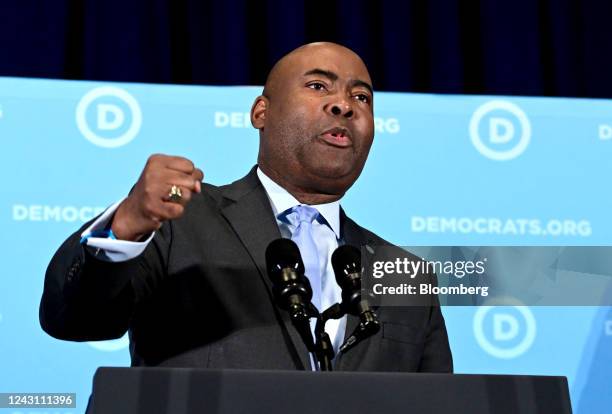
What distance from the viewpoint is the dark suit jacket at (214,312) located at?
5.09 ft

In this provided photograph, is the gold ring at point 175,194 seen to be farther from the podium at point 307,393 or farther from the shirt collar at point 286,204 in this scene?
the shirt collar at point 286,204

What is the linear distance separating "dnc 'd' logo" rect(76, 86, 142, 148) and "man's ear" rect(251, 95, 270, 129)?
1.70 feet

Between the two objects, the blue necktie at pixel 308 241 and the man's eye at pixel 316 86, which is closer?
the blue necktie at pixel 308 241

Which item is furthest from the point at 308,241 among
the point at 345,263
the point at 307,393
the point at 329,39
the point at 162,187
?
the point at 329,39

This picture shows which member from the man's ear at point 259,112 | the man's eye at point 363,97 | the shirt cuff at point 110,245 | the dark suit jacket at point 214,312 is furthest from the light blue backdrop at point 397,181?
the shirt cuff at point 110,245

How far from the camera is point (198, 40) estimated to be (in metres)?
3.11

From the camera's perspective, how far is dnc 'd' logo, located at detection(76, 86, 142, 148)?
2518mm

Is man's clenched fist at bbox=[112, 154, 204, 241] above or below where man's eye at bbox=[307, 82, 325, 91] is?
below

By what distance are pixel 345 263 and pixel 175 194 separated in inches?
11.0

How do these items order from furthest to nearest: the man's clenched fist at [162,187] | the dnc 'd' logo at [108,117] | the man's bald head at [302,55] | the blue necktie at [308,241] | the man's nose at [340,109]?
1. the dnc 'd' logo at [108,117]
2. the man's bald head at [302,55]
3. the man's nose at [340,109]
4. the blue necktie at [308,241]
5. the man's clenched fist at [162,187]

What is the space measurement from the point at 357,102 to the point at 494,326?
2.72ft

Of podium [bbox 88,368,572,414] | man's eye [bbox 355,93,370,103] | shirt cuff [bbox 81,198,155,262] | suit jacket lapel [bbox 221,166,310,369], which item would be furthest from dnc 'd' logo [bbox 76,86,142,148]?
podium [bbox 88,368,572,414]

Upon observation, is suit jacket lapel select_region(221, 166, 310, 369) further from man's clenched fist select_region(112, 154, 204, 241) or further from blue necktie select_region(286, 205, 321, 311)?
man's clenched fist select_region(112, 154, 204, 241)

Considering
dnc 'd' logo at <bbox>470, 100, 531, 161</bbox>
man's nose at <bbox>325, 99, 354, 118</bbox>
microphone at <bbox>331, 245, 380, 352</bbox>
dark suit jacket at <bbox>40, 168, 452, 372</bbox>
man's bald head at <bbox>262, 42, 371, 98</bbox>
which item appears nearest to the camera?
microphone at <bbox>331, 245, 380, 352</bbox>
